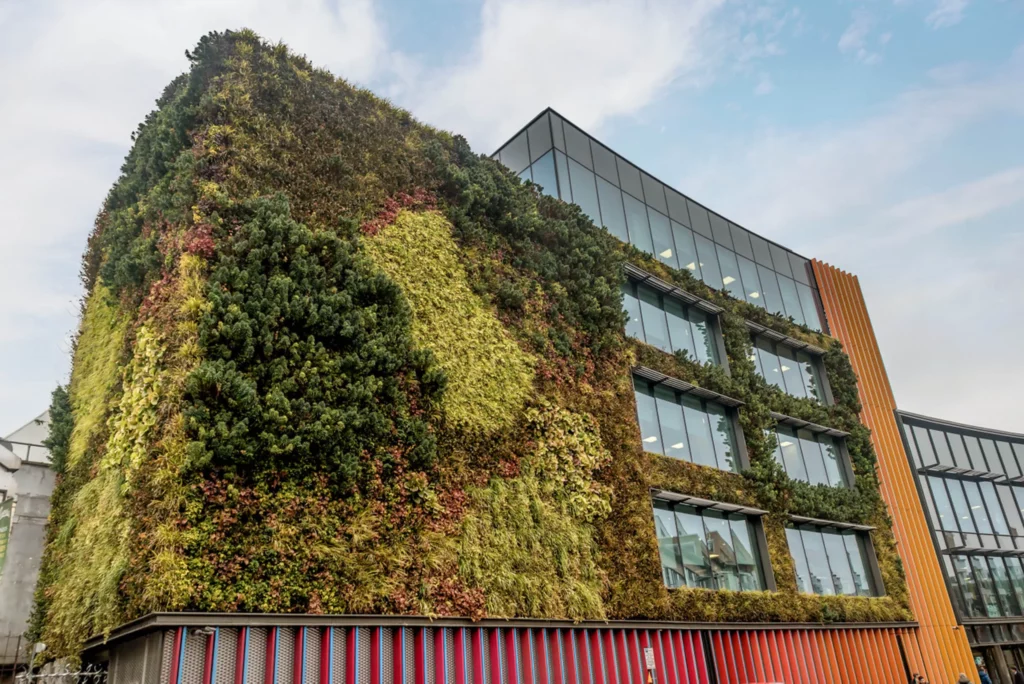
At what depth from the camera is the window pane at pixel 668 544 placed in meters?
22.2

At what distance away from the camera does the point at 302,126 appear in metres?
20.4

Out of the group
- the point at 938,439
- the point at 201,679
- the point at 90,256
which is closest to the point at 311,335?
the point at 201,679

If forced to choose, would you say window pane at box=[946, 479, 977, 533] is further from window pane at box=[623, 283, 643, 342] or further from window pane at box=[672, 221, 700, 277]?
window pane at box=[623, 283, 643, 342]

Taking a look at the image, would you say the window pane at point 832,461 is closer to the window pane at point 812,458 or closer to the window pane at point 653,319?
the window pane at point 812,458

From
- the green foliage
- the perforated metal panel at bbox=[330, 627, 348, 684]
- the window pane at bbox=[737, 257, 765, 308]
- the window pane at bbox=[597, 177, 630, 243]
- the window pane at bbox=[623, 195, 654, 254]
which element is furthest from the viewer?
the window pane at bbox=[737, 257, 765, 308]

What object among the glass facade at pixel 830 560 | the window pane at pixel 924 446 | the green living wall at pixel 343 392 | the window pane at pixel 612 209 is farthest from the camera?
the window pane at pixel 924 446

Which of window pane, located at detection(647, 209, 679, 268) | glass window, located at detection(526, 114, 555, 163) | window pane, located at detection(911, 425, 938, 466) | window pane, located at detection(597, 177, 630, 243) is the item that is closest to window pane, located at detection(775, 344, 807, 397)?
window pane, located at detection(647, 209, 679, 268)

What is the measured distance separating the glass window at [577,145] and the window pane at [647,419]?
913 centimetres

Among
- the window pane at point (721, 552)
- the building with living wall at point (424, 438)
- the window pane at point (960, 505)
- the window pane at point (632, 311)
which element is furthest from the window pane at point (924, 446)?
the window pane at point (632, 311)

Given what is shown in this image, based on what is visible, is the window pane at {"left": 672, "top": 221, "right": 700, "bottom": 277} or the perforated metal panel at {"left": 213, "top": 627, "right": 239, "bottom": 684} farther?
the window pane at {"left": 672, "top": 221, "right": 700, "bottom": 277}

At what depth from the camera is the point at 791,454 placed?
29.7m

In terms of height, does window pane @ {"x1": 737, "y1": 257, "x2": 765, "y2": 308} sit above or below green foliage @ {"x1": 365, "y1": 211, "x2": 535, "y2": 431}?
above

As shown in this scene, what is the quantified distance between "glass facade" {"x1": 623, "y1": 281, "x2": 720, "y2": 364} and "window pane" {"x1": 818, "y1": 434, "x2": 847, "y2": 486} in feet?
21.3

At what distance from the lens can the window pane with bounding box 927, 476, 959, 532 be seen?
3475 centimetres
